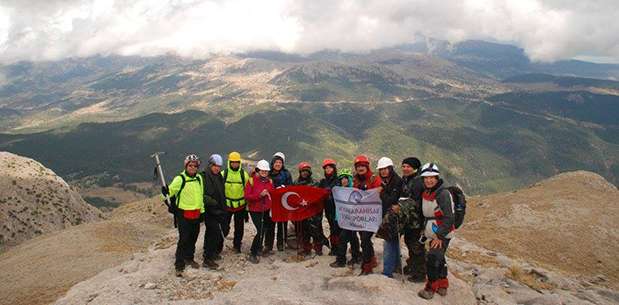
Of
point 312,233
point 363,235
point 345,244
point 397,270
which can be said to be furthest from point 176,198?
point 397,270

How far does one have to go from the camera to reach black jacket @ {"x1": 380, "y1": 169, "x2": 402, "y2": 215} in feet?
50.6

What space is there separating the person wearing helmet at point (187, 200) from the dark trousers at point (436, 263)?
8.72m

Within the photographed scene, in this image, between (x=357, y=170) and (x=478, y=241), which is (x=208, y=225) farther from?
(x=478, y=241)

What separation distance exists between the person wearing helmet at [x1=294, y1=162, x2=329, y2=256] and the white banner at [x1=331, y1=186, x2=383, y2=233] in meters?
2.23

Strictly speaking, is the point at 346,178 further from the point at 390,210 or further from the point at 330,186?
the point at 390,210

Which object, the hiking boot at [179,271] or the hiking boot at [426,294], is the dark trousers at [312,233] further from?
the hiking boot at [426,294]

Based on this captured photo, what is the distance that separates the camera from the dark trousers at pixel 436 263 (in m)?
14.0

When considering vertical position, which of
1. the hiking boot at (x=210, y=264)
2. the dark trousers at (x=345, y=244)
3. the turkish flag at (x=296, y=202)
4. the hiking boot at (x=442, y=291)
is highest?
the turkish flag at (x=296, y=202)

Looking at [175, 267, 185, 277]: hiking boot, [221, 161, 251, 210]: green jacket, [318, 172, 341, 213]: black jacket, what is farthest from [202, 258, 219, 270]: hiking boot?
[318, 172, 341, 213]: black jacket

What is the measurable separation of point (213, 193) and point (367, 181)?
6.17 metres

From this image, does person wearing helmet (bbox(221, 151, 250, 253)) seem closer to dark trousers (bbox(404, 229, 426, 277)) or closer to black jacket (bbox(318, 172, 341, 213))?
black jacket (bbox(318, 172, 341, 213))

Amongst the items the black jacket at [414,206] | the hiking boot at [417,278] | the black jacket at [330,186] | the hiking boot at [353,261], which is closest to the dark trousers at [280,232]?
the black jacket at [330,186]

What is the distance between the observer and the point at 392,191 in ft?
50.9

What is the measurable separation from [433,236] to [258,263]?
26.1 feet
